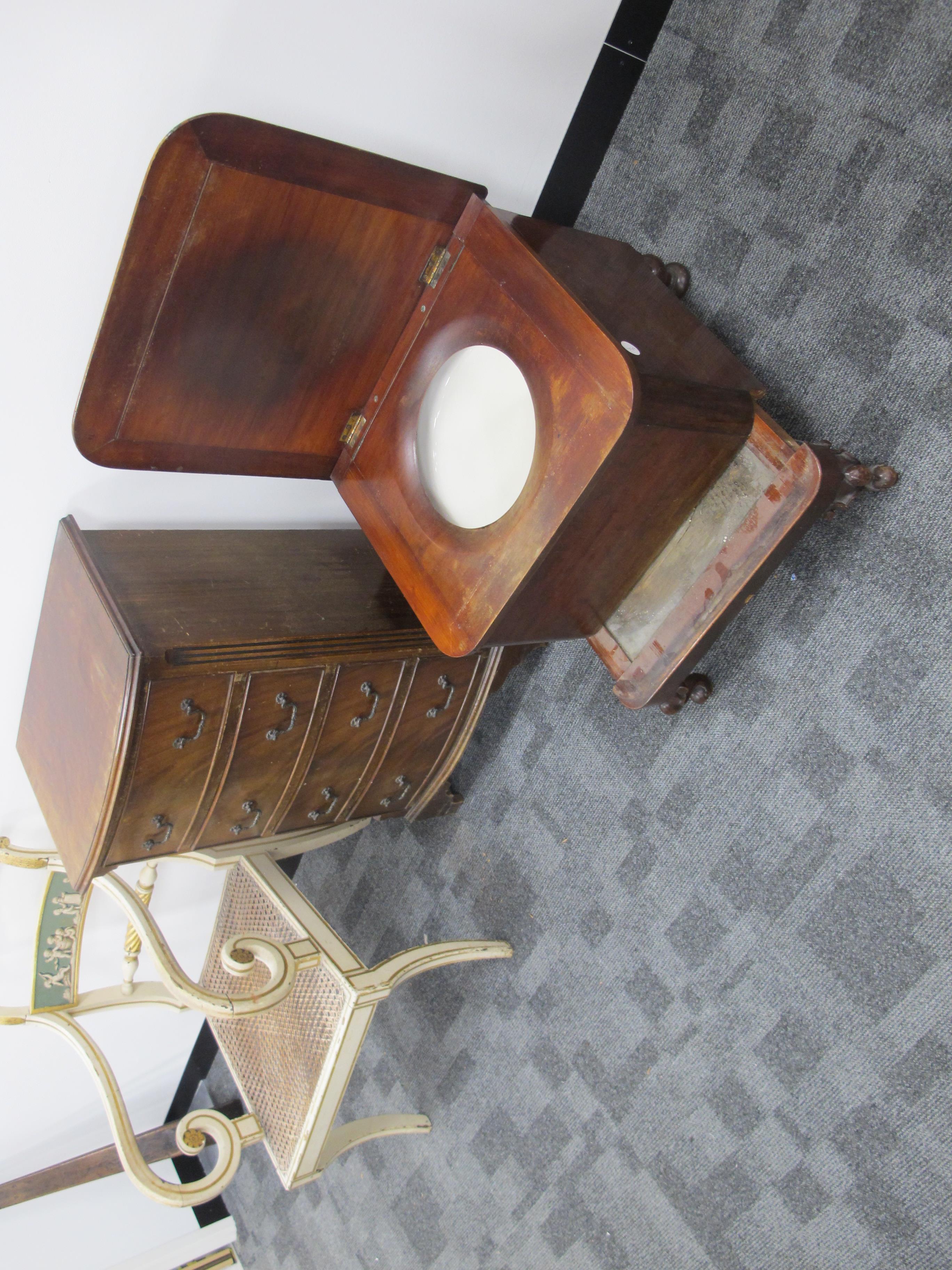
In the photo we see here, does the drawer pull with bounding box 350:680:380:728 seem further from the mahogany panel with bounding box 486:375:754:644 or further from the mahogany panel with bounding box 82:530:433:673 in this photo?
the mahogany panel with bounding box 486:375:754:644

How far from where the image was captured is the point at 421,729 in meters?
2.13

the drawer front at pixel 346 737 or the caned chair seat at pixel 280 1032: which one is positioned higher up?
the drawer front at pixel 346 737

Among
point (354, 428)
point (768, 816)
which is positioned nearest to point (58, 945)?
point (354, 428)

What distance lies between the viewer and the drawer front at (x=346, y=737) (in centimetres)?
188

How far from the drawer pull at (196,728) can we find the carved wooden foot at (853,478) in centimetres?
116

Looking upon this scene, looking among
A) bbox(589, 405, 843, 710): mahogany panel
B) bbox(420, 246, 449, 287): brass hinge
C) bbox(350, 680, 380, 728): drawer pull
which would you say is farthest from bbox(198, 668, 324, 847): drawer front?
bbox(420, 246, 449, 287): brass hinge

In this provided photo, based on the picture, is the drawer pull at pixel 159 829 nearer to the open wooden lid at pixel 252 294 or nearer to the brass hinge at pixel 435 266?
the open wooden lid at pixel 252 294

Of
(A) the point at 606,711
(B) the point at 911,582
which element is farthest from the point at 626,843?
(B) the point at 911,582

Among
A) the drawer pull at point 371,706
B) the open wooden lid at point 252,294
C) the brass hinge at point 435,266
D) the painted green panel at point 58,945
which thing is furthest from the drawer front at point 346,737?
the brass hinge at point 435,266

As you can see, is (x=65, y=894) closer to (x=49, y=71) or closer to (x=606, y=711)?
(x=606, y=711)

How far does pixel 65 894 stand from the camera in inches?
86.9

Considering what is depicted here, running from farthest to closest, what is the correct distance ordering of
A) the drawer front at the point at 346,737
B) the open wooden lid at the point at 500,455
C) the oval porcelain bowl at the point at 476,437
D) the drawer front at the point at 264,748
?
the drawer front at the point at 346,737 < the drawer front at the point at 264,748 < the oval porcelain bowl at the point at 476,437 < the open wooden lid at the point at 500,455

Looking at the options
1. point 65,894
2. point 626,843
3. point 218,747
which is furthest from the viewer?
point 65,894

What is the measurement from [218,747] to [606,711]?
88 cm
